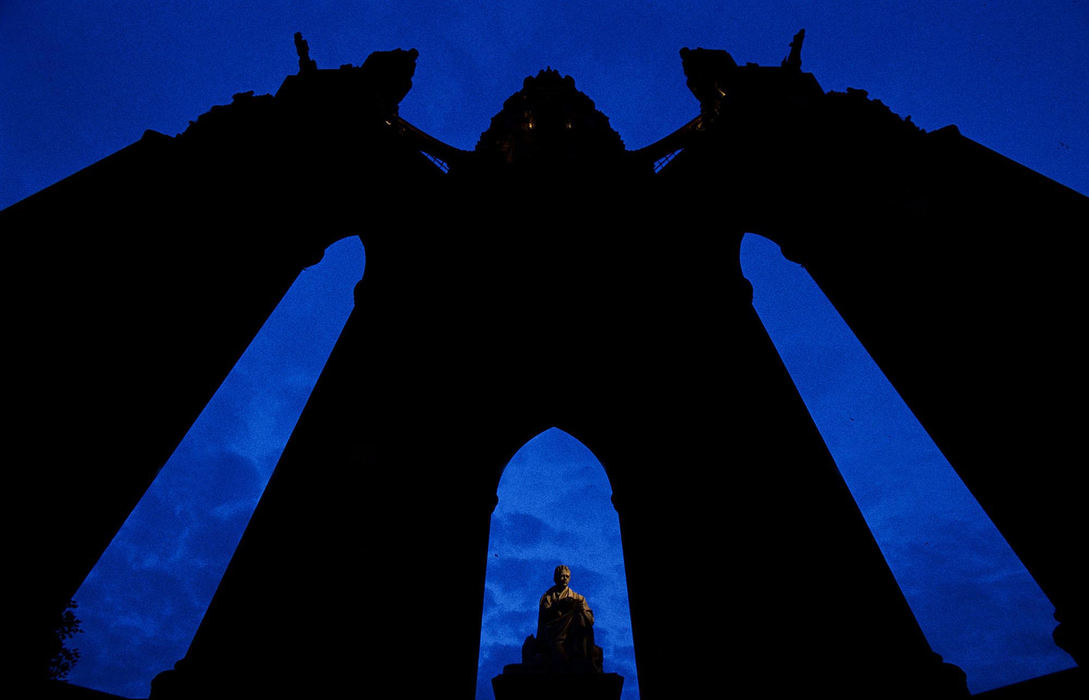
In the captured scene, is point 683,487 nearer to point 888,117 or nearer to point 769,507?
point 769,507

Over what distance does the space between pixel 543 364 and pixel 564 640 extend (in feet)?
27.1

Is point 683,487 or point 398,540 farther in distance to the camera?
point 683,487

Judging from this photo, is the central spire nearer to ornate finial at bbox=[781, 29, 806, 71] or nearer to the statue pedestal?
ornate finial at bbox=[781, 29, 806, 71]

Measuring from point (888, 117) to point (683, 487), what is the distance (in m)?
9.80

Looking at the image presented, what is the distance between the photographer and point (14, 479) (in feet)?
20.7

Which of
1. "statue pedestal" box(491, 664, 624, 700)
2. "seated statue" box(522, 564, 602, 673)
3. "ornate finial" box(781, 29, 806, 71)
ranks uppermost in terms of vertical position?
"ornate finial" box(781, 29, 806, 71)

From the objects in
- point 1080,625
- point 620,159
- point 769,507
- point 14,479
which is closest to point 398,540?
point 14,479

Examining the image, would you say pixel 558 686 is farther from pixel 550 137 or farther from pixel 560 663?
pixel 550 137

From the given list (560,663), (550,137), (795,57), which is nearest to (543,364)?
(550,137)

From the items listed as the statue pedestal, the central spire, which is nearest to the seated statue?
the statue pedestal

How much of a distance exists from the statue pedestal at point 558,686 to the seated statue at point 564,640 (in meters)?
0.18

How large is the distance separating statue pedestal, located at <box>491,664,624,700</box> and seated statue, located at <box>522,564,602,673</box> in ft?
0.59

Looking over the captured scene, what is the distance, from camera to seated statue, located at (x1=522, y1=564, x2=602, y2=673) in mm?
9195

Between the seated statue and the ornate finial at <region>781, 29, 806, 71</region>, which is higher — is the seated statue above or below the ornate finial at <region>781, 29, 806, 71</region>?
below
